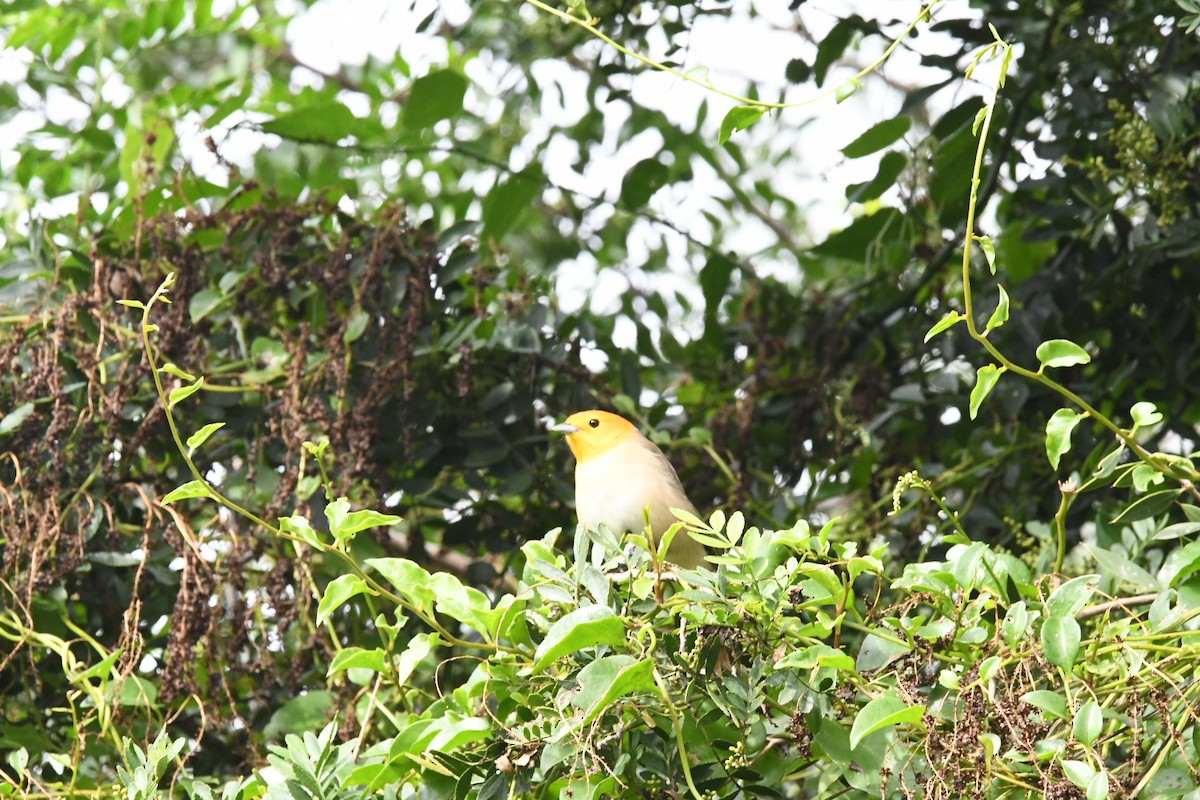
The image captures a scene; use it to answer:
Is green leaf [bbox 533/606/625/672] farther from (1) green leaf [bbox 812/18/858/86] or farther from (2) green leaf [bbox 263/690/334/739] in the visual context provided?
(1) green leaf [bbox 812/18/858/86]

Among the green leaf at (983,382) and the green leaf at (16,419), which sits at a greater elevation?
the green leaf at (983,382)

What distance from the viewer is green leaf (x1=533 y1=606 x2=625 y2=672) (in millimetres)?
1829

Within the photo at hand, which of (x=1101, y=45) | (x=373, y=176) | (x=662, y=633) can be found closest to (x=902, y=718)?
(x=662, y=633)

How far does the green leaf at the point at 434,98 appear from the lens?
3.95m

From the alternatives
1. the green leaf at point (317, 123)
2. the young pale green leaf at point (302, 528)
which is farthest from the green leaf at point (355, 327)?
the young pale green leaf at point (302, 528)

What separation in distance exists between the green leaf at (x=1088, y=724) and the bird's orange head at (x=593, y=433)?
2077 millimetres

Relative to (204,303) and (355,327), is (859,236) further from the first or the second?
(204,303)

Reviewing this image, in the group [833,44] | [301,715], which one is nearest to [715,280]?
[833,44]

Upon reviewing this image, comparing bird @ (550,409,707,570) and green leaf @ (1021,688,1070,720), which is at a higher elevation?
green leaf @ (1021,688,1070,720)

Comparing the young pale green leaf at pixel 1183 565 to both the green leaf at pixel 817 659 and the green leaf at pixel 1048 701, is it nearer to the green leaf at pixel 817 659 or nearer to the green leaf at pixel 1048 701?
the green leaf at pixel 1048 701

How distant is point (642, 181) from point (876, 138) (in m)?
1.03

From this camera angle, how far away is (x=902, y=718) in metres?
1.77

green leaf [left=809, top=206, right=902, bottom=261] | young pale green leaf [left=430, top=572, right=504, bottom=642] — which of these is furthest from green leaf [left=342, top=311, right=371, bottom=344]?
green leaf [left=809, top=206, right=902, bottom=261]

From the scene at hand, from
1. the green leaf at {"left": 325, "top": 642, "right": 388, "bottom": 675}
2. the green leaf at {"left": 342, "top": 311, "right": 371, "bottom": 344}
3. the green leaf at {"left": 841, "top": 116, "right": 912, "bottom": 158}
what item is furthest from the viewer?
the green leaf at {"left": 841, "top": 116, "right": 912, "bottom": 158}
